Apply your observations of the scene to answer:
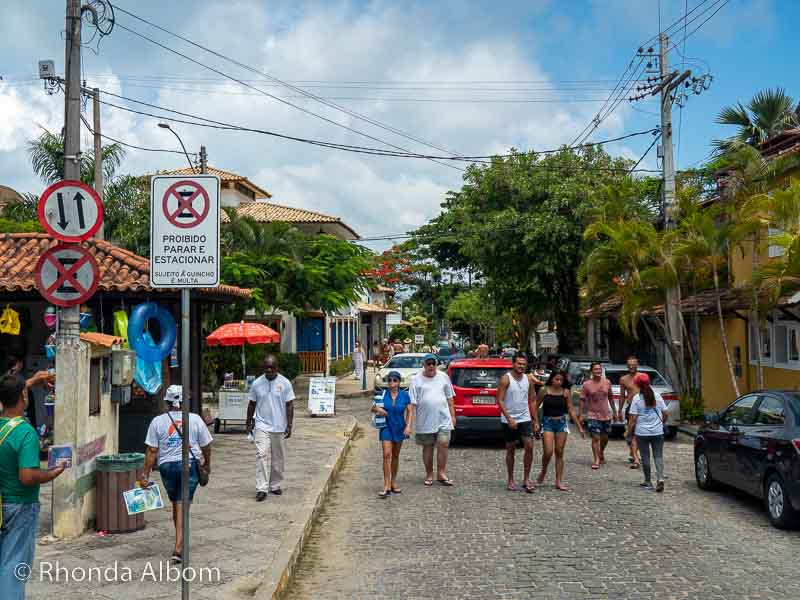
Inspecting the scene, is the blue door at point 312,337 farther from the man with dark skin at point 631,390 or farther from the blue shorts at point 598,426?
the blue shorts at point 598,426

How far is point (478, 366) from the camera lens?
16656 mm

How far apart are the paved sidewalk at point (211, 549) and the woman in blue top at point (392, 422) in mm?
920

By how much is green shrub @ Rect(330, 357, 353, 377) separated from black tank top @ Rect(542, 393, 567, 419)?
28.6 metres

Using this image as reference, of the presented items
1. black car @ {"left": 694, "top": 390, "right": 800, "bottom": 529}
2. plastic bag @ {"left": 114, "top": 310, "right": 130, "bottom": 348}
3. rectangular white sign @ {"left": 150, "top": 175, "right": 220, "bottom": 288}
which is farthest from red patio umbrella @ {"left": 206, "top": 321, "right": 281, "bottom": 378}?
rectangular white sign @ {"left": 150, "top": 175, "right": 220, "bottom": 288}

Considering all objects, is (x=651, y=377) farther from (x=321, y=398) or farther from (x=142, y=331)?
(x=142, y=331)

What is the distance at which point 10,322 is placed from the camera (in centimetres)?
1382

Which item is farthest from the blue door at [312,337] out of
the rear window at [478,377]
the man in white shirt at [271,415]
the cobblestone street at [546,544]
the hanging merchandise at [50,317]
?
the man in white shirt at [271,415]

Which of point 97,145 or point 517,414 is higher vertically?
point 97,145

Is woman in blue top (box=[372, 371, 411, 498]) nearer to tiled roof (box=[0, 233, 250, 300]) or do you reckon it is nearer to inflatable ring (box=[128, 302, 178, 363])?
tiled roof (box=[0, 233, 250, 300])

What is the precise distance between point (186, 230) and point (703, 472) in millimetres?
8655

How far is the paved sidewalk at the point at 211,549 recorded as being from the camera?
692 centimetres

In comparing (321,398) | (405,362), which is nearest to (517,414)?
(321,398)

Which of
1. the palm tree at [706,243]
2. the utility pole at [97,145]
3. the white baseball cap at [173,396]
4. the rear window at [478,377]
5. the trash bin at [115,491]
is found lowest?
the trash bin at [115,491]

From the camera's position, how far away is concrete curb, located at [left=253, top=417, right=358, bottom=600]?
684 cm
